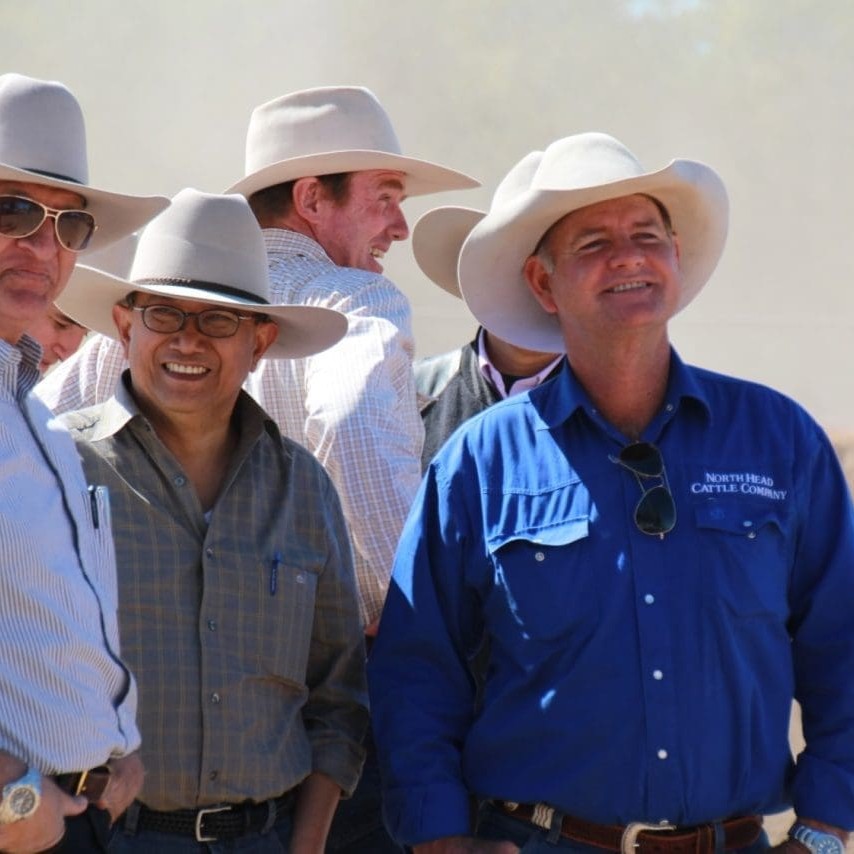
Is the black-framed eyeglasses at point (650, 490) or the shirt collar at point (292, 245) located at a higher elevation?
the shirt collar at point (292, 245)

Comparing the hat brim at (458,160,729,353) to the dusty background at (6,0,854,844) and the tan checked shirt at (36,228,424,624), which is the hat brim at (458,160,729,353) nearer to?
the tan checked shirt at (36,228,424,624)

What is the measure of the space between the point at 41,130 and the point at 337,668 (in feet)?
3.83

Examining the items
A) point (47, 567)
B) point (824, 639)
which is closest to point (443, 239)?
point (824, 639)

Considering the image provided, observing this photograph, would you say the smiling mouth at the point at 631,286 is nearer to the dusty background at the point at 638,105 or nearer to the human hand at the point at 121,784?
the human hand at the point at 121,784

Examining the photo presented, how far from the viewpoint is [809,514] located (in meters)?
2.80

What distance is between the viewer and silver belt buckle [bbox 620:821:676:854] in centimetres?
256

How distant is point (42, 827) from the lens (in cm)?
216

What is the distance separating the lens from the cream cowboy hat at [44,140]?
8.71ft

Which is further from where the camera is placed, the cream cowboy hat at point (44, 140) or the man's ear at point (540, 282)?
the man's ear at point (540, 282)

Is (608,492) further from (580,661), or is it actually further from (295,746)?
(295,746)

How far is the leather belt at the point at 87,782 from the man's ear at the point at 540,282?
1.35m

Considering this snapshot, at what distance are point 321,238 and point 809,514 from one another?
5.09 feet

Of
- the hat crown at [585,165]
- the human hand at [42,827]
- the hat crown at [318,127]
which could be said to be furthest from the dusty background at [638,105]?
the human hand at [42,827]

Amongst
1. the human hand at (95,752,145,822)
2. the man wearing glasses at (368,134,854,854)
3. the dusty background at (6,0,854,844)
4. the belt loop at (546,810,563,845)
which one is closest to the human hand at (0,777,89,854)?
the human hand at (95,752,145,822)
